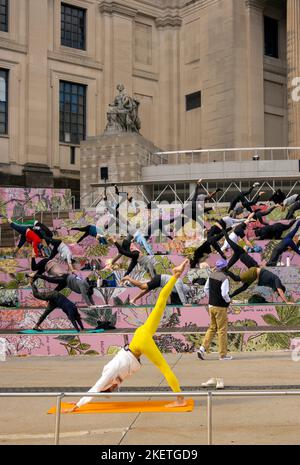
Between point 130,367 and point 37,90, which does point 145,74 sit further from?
point 130,367

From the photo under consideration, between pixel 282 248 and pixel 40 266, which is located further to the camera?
pixel 40 266

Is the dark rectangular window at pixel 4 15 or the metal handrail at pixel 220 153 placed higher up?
the dark rectangular window at pixel 4 15

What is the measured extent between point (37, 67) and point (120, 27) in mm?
8172

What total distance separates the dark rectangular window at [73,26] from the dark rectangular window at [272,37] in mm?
14343

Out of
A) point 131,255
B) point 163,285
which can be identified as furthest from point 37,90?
point 163,285

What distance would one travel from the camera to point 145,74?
5028 cm

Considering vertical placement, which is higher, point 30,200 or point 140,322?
point 30,200

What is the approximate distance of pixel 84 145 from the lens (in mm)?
37719

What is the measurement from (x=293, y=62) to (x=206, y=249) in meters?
26.6

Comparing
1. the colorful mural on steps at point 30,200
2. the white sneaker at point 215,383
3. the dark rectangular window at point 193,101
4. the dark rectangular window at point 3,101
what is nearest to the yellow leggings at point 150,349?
the white sneaker at point 215,383

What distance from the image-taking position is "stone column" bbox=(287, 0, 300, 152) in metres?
42.0

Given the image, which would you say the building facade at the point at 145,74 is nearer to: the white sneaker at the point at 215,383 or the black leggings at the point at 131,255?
the black leggings at the point at 131,255

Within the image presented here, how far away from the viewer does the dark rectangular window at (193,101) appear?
49.7 m
